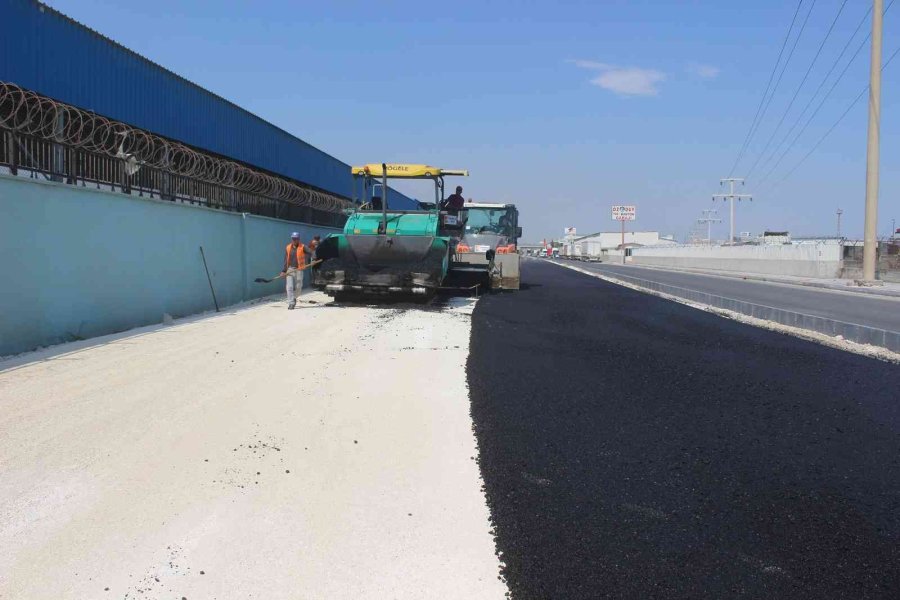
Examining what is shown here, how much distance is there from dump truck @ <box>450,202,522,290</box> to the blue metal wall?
682cm

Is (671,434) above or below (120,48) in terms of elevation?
below

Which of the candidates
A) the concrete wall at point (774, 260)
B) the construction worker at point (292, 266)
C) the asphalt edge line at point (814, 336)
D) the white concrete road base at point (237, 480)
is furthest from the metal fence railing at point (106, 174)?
the concrete wall at point (774, 260)

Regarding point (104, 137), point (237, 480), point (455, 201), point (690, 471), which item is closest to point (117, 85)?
point (104, 137)

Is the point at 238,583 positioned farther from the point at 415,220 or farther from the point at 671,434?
the point at 415,220

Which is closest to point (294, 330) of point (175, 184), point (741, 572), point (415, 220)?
point (175, 184)

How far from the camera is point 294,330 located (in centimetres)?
1172

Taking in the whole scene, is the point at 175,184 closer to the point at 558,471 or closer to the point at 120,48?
the point at 120,48

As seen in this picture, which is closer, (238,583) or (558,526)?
(238,583)

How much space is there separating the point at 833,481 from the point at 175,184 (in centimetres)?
1219

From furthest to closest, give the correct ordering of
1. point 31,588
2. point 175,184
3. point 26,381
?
point 175,184, point 26,381, point 31,588

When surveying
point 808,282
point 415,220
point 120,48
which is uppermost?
point 120,48

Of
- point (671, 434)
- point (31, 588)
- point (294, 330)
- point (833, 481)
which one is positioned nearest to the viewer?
point (31, 588)

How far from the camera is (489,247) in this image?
2120 cm

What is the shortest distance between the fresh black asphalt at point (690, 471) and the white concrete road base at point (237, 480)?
0.35m
